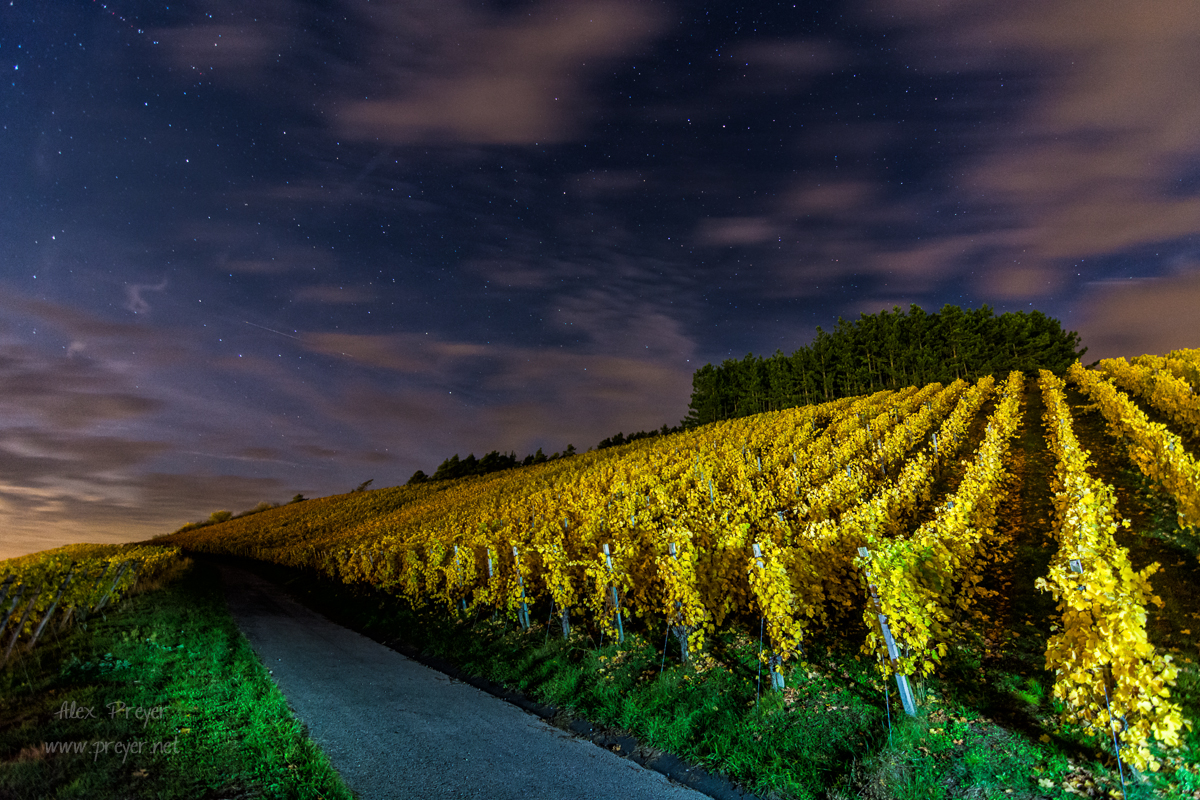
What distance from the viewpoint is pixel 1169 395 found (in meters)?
20.5

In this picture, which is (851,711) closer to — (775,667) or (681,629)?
(775,667)

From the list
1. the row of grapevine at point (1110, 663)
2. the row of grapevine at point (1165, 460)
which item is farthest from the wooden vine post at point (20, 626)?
the row of grapevine at point (1165, 460)

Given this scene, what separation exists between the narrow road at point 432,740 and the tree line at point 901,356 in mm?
59958

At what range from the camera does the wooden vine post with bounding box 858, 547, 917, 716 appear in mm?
5824

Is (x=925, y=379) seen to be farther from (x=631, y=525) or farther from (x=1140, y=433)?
(x=631, y=525)

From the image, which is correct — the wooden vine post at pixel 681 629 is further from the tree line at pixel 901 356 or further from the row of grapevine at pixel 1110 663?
the tree line at pixel 901 356

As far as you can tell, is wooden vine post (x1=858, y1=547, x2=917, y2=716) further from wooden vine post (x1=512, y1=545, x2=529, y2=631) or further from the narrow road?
wooden vine post (x1=512, y1=545, x2=529, y2=631)

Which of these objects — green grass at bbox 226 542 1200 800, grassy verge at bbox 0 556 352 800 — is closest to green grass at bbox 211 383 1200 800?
green grass at bbox 226 542 1200 800

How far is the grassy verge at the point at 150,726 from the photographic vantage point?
5.36 m

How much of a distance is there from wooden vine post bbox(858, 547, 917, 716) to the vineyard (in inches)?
0.9

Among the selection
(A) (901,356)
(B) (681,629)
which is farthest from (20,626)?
(A) (901,356)

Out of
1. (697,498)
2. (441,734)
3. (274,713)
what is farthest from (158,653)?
(697,498)

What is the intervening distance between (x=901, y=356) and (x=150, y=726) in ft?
219

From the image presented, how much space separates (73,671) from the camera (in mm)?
9375
